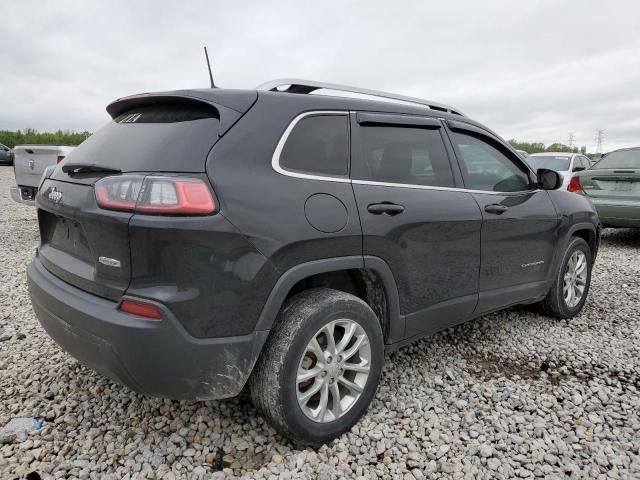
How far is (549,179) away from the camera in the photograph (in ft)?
12.1

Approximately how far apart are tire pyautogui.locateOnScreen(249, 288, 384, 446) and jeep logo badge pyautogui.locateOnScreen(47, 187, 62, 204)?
1.23 meters

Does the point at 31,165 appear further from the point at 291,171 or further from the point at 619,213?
the point at 619,213

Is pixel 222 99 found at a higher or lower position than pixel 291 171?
higher

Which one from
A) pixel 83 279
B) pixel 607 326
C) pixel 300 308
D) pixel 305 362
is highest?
pixel 83 279

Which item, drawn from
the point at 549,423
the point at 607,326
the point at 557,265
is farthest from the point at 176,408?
the point at 607,326

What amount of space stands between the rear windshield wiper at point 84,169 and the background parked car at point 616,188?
713cm

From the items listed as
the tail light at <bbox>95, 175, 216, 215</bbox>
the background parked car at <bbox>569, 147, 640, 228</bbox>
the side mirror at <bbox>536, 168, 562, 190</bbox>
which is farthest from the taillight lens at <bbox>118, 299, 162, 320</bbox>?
the background parked car at <bbox>569, 147, 640, 228</bbox>

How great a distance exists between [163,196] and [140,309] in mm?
460

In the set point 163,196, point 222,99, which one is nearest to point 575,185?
point 222,99

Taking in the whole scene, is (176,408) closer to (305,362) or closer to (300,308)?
(305,362)

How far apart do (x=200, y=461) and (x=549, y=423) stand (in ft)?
6.12

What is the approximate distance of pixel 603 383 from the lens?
305cm

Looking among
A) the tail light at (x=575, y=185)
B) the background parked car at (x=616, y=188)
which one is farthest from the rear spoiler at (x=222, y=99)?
the tail light at (x=575, y=185)

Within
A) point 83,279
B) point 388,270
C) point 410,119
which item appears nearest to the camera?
point 83,279
